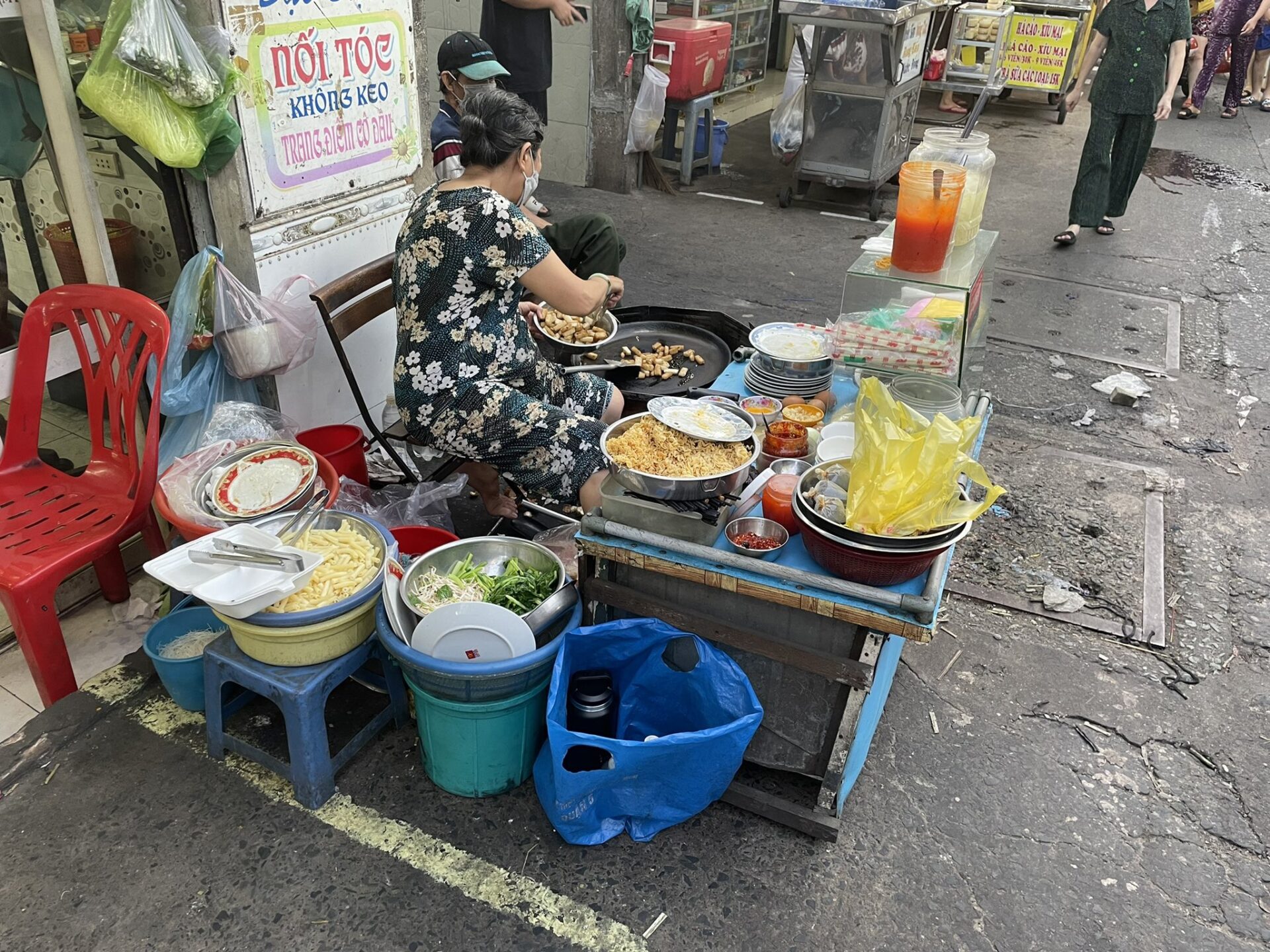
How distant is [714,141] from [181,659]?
797 cm

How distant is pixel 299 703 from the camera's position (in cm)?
251

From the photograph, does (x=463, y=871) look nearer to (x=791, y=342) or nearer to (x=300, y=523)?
(x=300, y=523)

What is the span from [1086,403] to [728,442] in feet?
12.1

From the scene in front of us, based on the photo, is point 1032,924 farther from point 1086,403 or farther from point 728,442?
point 1086,403

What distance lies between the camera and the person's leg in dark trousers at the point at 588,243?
4773 mm

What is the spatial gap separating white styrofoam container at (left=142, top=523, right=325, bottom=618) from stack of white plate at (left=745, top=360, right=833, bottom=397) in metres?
1.65

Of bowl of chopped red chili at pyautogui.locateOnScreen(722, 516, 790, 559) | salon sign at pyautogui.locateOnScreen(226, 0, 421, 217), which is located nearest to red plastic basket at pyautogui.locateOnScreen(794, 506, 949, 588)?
bowl of chopped red chili at pyautogui.locateOnScreen(722, 516, 790, 559)

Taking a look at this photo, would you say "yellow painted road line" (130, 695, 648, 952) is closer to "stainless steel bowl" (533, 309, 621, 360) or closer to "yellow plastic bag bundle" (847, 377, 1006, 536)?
"yellow plastic bag bundle" (847, 377, 1006, 536)

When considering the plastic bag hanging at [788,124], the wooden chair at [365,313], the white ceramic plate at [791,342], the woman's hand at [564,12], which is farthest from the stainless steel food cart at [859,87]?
the wooden chair at [365,313]

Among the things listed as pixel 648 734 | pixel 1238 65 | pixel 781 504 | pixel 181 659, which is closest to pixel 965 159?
pixel 781 504

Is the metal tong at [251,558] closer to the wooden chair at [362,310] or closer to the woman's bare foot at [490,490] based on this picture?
the wooden chair at [362,310]

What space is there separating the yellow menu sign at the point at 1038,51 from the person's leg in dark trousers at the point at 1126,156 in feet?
12.6

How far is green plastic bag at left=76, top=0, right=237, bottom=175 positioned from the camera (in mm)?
2807

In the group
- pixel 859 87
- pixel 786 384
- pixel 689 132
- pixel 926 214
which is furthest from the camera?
pixel 689 132
